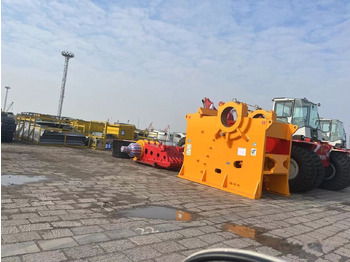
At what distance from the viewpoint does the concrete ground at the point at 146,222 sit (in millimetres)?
3045

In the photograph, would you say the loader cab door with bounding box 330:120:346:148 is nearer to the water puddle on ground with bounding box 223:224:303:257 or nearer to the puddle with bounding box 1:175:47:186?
the water puddle on ground with bounding box 223:224:303:257

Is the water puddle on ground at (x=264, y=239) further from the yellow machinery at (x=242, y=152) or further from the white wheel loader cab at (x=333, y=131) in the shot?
the white wheel loader cab at (x=333, y=131)

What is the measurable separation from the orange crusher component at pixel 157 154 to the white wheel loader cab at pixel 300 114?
407cm

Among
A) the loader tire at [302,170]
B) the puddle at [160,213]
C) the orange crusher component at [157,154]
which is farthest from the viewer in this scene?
the orange crusher component at [157,154]

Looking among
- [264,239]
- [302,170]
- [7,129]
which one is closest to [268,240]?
[264,239]

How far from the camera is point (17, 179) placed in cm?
579

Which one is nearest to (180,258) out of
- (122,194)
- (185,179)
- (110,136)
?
(122,194)

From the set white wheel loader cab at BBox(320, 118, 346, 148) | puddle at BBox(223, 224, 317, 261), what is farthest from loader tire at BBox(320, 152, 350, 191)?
white wheel loader cab at BBox(320, 118, 346, 148)

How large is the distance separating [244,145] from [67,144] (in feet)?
35.4

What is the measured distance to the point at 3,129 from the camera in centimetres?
1342

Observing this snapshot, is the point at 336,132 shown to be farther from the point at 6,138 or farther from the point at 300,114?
the point at 6,138

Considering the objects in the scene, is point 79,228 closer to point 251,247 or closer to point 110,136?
point 251,247

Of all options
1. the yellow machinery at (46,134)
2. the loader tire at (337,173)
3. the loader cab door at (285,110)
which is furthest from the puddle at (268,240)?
the yellow machinery at (46,134)

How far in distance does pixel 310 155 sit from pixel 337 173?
8.44 ft
